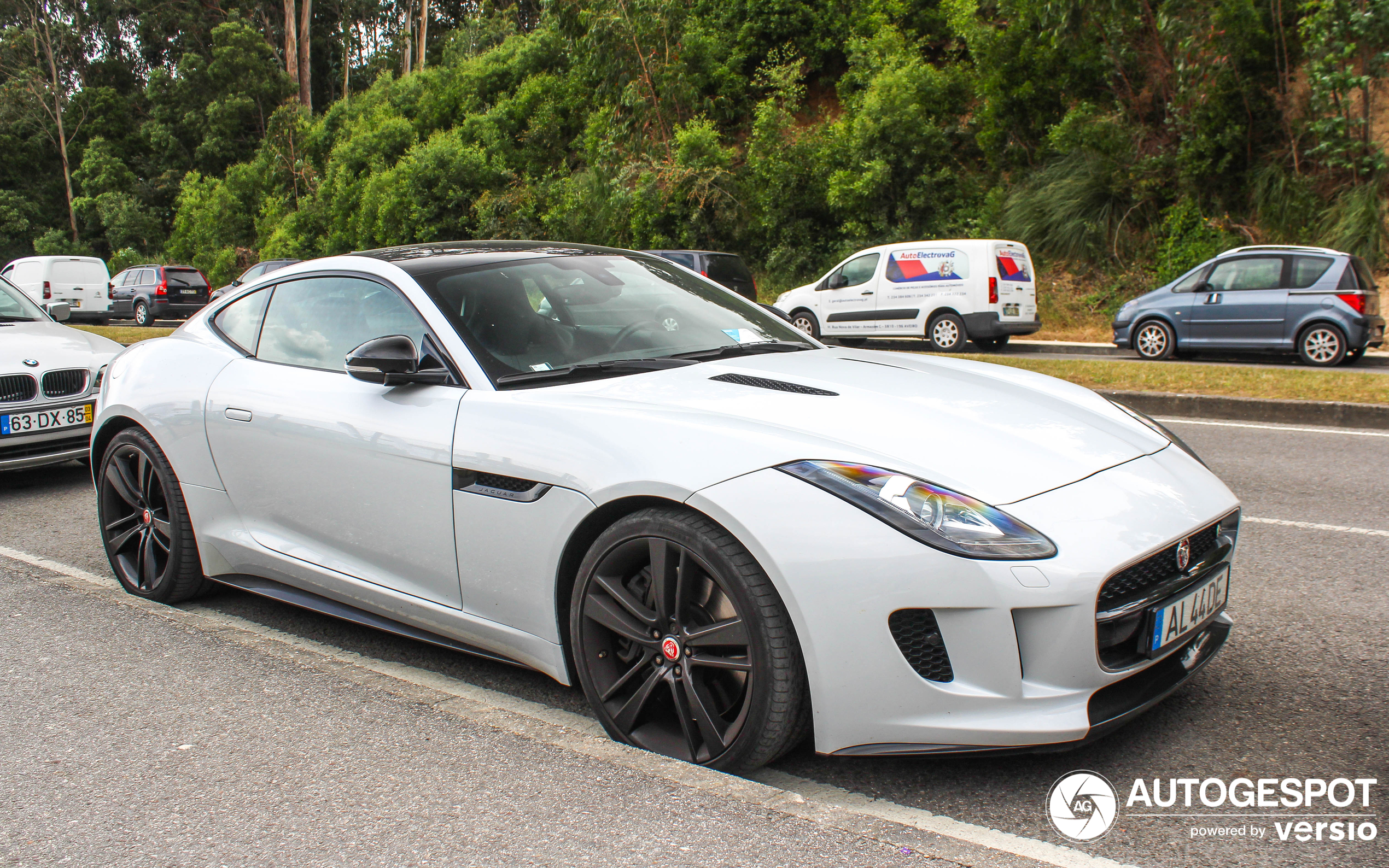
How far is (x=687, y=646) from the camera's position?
2621 millimetres

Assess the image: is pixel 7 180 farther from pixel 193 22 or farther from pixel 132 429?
pixel 132 429

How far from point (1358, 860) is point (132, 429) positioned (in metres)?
4.44

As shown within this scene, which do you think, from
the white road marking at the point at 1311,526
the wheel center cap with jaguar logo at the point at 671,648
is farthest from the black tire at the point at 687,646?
the white road marking at the point at 1311,526

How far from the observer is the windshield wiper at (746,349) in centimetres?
354

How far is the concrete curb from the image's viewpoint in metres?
8.62

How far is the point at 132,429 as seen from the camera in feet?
14.4

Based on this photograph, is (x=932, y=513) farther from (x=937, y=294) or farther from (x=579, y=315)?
(x=937, y=294)

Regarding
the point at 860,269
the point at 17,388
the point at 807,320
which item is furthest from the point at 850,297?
the point at 17,388

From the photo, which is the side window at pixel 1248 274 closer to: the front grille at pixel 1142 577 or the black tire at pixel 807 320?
the black tire at pixel 807 320

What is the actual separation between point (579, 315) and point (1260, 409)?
298 inches

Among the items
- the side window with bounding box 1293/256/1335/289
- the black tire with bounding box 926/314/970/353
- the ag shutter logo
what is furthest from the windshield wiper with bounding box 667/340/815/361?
the black tire with bounding box 926/314/970/353

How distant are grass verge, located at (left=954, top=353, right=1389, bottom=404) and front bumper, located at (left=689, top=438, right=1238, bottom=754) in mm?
6832

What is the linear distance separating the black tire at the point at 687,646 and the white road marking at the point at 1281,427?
739 cm

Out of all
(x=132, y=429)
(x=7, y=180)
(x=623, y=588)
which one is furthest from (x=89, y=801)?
(x=7, y=180)
